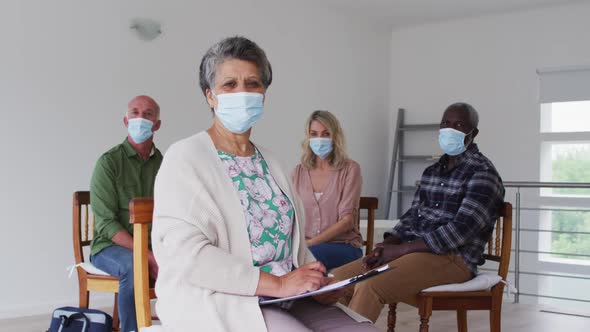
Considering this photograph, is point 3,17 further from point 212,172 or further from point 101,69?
point 212,172

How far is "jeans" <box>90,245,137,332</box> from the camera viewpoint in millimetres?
2424

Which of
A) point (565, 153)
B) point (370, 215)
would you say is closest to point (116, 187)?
point (370, 215)

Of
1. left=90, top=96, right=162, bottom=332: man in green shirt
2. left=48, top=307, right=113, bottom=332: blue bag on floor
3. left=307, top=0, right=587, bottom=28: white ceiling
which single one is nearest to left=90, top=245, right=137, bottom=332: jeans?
left=90, top=96, right=162, bottom=332: man in green shirt

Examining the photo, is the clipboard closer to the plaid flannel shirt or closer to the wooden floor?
the plaid flannel shirt

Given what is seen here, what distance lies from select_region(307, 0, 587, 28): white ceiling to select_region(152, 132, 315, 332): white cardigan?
5.14 metres

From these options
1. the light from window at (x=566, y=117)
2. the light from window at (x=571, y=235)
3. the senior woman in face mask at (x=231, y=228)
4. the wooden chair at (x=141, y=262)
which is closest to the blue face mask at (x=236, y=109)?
the senior woman in face mask at (x=231, y=228)

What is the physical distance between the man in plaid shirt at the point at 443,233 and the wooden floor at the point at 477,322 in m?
1.14

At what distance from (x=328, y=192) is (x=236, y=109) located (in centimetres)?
162

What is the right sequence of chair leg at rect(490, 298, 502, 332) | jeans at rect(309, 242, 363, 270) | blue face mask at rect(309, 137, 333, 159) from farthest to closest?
blue face mask at rect(309, 137, 333, 159) → jeans at rect(309, 242, 363, 270) → chair leg at rect(490, 298, 502, 332)

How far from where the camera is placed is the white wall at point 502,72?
639 cm

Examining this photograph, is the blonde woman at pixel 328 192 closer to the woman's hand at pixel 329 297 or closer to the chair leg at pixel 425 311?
the chair leg at pixel 425 311

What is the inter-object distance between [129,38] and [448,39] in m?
3.84

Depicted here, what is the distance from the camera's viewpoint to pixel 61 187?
13.8 feet

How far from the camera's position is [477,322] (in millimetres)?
3814
